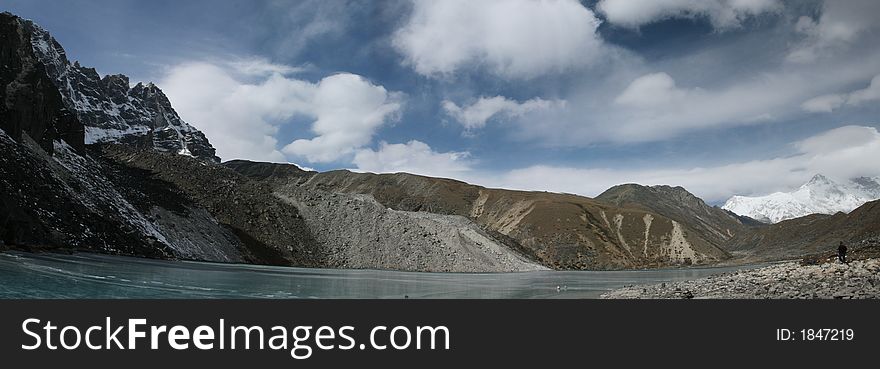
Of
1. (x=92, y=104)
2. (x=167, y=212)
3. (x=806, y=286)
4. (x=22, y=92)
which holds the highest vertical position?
(x=92, y=104)

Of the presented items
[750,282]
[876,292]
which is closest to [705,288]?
[750,282]

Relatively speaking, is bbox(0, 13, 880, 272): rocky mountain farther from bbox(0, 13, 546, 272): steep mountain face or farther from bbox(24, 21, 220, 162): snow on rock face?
bbox(24, 21, 220, 162): snow on rock face

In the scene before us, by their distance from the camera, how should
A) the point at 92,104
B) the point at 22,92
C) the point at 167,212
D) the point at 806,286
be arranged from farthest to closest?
the point at 92,104, the point at 167,212, the point at 22,92, the point at 806,286

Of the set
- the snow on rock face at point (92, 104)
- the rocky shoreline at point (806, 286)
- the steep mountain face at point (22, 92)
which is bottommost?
the rocky shoreline at point (806, 286)

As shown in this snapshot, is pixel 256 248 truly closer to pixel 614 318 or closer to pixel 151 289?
pixel 151 289

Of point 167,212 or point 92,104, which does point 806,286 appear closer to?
point 167,212

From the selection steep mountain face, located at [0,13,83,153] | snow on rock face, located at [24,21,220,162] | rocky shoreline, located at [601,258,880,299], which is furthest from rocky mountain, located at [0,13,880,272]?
A: rocky shoreline, located at [601,258,880,299]

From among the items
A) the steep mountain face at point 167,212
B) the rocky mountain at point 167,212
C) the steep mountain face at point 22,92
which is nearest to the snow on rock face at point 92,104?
the rocky mountain at point 167,212

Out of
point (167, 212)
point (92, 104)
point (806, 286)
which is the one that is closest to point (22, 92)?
point (167, 212)

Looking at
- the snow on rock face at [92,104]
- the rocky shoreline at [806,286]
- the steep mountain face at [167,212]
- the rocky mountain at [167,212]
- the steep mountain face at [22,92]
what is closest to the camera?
the rocky shoreline at [806,286]

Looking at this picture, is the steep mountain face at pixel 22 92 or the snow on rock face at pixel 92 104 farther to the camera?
the snow on rock face at pixel 92 104

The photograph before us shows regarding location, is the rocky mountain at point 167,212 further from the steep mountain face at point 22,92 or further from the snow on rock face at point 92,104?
the snow on rock face at point 92,104
